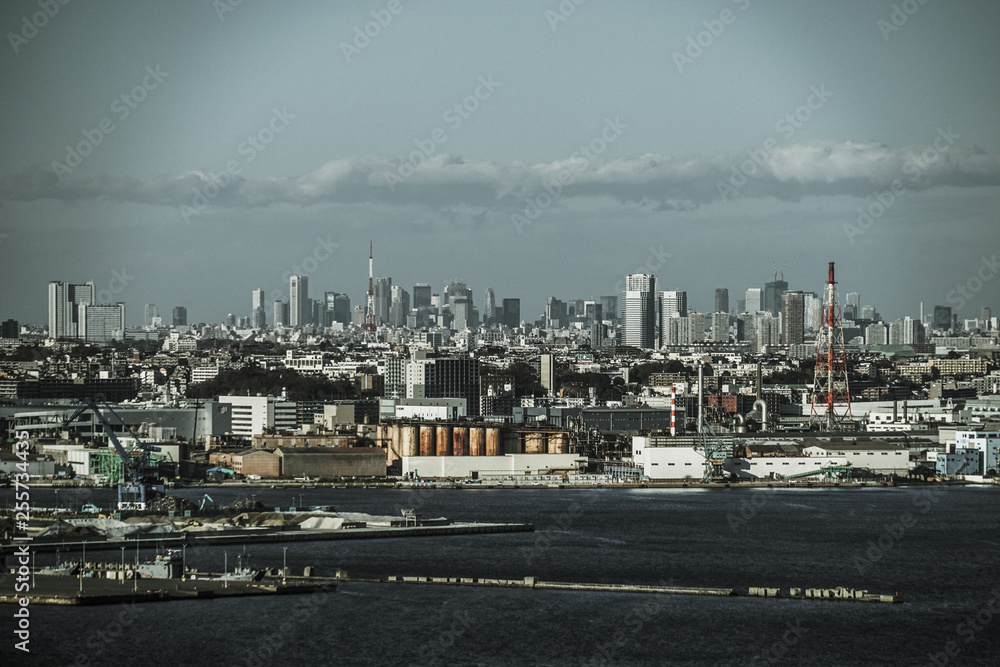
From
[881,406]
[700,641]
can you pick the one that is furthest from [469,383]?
[700,641]

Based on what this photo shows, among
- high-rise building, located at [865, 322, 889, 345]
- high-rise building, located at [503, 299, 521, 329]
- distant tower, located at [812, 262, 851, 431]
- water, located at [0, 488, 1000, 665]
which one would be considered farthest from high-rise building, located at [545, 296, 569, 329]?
water, located at [0, 488, 1000, 665]

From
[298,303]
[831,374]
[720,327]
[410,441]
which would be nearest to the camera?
[410,441]

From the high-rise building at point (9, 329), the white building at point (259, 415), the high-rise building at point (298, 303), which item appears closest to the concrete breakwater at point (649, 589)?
the white building at point (259, 415)

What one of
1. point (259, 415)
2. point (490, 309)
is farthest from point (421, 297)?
point (259, 415)

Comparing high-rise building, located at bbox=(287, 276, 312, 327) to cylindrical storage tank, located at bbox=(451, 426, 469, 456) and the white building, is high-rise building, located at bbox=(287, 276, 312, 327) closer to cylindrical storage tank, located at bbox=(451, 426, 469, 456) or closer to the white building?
the white building

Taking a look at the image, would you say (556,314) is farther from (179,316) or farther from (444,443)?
(444,443)

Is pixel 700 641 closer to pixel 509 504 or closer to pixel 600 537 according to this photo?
pixel 600 537
